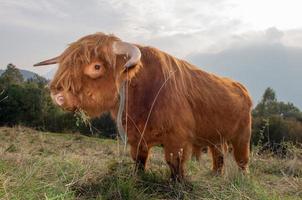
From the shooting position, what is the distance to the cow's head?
4.79m

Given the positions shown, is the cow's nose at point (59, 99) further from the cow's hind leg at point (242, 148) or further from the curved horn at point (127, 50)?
the cow's hind leg at point (242, 148)

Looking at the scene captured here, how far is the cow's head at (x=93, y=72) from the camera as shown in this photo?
15.7 feet

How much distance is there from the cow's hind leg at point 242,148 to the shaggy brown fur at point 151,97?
67 centimetres

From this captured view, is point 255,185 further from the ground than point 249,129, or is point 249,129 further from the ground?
point 249,129

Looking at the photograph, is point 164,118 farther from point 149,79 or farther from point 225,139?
point 225,139

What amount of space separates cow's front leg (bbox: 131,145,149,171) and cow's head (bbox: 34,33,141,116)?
2.00 feet

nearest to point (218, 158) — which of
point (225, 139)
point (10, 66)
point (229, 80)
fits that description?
point (225, 139)

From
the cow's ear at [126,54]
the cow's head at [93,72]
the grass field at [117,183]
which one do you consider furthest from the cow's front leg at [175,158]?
the cow's ear at [126,54]

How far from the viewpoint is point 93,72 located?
193 inches

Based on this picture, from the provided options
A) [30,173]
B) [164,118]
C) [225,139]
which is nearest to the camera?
[30,173]

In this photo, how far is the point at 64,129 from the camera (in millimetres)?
23375

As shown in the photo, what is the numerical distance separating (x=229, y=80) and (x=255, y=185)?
2.76m

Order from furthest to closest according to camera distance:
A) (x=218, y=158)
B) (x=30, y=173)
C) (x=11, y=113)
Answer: (x=11, y=113), (x=218, y=158), (x=30, y=173)

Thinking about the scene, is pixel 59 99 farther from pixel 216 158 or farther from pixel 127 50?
pixel 216 158
